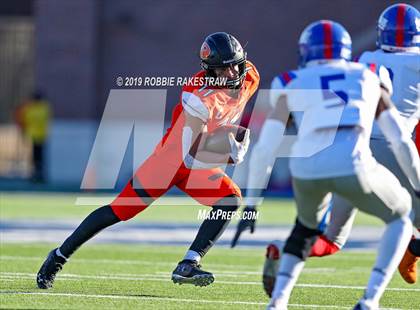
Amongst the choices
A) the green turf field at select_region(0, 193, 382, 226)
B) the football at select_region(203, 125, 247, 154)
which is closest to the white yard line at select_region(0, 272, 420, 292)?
the football at select_region(203, 125, 247, 154)

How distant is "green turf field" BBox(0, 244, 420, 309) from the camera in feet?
21.1

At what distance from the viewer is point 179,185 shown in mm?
7035

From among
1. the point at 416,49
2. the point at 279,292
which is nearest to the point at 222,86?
the point at 416,49

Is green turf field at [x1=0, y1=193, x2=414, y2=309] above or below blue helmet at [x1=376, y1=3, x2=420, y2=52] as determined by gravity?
below

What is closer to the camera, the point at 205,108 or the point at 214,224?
the point at 205,108

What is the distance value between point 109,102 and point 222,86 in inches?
621

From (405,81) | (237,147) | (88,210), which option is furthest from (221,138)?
(88,210)

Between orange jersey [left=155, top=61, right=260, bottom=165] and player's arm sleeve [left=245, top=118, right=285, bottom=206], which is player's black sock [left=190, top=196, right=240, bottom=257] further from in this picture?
player's arm sleeve [left=245, top=118, right=285, bottom=206]

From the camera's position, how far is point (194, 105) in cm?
662

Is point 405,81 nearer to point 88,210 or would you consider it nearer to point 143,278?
point 143,278

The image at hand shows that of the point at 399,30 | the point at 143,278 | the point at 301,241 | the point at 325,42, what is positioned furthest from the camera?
the point at 143,278

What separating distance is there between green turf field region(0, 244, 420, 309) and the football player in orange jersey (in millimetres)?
307

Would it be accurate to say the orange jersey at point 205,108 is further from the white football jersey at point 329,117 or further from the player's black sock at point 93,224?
the white football jersey at point 329,117

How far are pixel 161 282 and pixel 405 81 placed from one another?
91.1 inches
